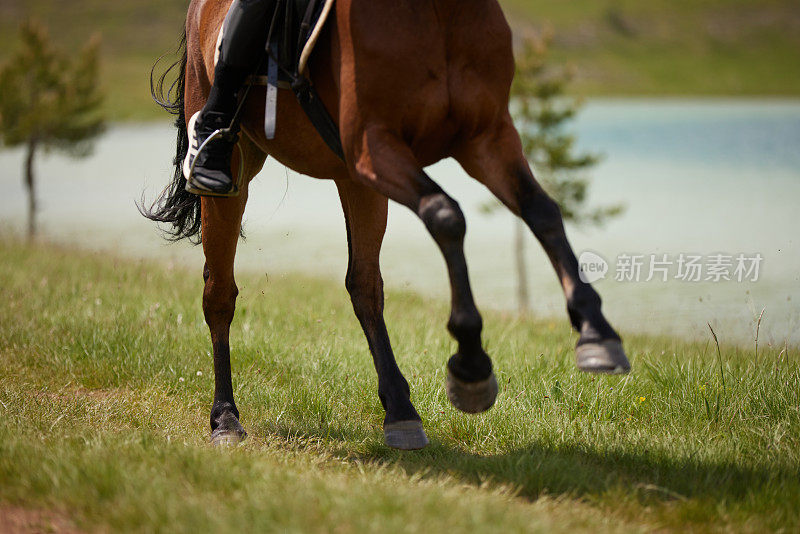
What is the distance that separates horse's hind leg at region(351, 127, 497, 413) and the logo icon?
57 cm

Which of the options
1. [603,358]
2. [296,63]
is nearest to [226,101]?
[296,63]

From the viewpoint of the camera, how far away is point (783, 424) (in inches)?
161

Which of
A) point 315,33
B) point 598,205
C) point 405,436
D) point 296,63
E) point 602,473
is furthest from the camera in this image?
point 598,205

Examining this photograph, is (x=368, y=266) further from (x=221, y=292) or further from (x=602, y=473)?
(x=602, y=473)

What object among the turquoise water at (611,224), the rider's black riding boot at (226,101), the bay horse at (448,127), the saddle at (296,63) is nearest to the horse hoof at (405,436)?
the bay horse at (448,127)

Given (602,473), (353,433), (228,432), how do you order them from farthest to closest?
1. (353,433)
2. (228,432)
3. (602,473)

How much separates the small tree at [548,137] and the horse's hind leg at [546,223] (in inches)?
669

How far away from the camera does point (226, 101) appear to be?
4.19m

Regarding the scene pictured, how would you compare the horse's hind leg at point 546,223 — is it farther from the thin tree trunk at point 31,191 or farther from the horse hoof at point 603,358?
the thin tree trunk at point 31,191

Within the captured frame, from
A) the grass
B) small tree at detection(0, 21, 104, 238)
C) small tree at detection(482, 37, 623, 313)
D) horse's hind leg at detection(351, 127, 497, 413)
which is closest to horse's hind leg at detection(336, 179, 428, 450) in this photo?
the grass

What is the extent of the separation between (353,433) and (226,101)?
2137mm

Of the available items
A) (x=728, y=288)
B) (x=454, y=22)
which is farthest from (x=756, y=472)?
(x=728, y=288)

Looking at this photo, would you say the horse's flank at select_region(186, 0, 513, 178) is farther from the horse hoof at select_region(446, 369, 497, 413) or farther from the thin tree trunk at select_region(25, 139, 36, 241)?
the thin tree trunk at select_region(25, 139, 36, 241)

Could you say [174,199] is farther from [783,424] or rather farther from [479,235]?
[479,235]
